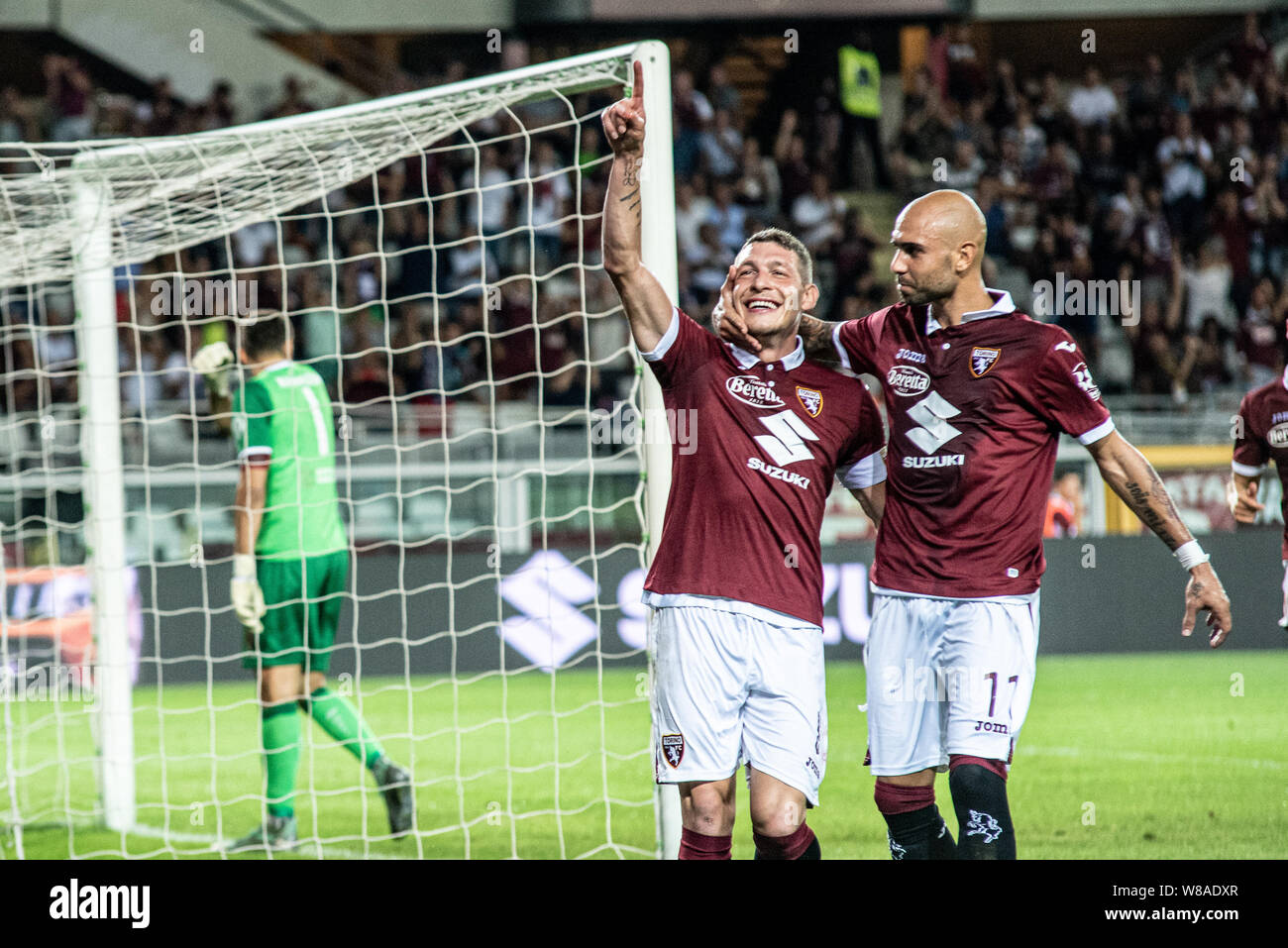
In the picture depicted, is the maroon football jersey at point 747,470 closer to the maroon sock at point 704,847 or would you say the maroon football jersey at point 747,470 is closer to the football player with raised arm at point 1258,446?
the maroon sock at point 704,847

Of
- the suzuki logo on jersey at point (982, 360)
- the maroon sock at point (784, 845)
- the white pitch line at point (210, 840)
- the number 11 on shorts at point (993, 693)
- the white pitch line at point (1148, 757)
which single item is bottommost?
the white pitch line at point (1148, 757)

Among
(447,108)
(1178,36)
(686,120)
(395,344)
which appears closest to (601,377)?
(395,344)

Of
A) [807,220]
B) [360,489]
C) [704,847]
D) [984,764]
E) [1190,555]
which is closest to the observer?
[704,847]

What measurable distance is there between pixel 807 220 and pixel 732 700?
11.8 metres

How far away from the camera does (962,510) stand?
3906 millimetres

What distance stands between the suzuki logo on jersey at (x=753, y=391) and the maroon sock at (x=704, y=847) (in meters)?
1.16

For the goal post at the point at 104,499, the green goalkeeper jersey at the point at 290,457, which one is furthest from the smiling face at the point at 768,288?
the goal post at the point at 104,499

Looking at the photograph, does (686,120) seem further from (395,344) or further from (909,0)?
(395,344)

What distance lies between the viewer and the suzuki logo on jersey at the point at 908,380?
13.2ft

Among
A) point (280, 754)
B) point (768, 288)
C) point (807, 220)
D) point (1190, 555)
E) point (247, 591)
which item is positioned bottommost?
point (280, 754)

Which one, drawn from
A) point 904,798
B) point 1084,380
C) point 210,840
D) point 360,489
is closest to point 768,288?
point 1084,380

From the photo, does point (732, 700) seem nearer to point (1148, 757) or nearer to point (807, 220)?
point (1148, 757)

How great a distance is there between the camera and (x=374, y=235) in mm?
13797

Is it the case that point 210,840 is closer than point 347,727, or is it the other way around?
point 347,727
